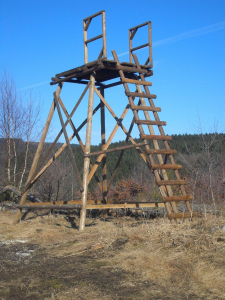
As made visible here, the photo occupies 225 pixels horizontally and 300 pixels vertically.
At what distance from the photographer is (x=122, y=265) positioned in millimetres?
5426

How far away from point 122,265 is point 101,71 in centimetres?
605

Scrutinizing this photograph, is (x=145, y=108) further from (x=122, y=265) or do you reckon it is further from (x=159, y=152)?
(x=122, y=265)

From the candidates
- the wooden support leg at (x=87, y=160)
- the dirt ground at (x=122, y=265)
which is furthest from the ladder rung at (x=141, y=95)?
the dirt ground at (x=122, y=265)

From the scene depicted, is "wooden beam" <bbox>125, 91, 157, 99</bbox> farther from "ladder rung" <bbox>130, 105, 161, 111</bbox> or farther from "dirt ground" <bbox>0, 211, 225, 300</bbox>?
"dirt ground" <bbox>0, 211, 225, 300</bbox>

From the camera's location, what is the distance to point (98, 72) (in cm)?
1007

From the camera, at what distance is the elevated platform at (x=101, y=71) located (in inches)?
369

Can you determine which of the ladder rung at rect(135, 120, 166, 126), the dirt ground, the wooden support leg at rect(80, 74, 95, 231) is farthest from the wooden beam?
the dirt ground

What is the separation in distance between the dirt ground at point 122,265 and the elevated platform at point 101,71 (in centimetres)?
416

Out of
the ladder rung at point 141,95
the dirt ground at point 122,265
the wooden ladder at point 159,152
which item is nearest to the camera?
the dirt ground at point 122,265

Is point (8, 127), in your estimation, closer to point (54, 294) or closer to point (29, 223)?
point (29, 223)

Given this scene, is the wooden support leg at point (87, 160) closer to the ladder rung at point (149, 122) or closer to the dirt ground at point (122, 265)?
Result: the dirt ground at point (122, 265)

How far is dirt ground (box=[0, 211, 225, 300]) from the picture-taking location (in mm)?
4375

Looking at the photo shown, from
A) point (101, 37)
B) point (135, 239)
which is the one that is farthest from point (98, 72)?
point (135, 239)

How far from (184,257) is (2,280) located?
8.61ft
